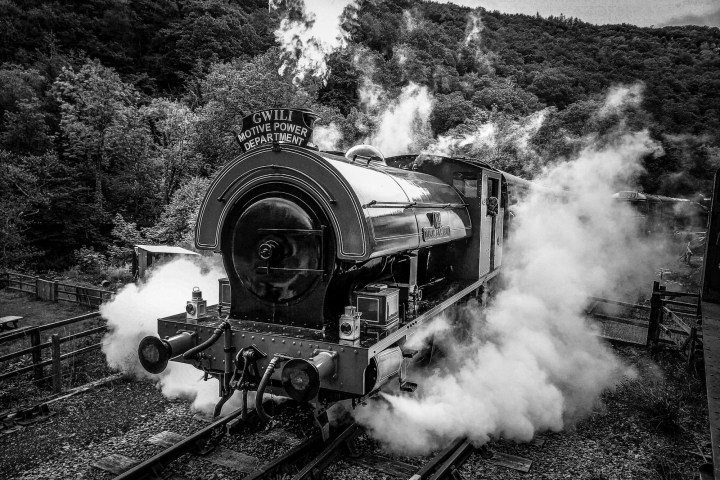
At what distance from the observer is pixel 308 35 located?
78.7 ft

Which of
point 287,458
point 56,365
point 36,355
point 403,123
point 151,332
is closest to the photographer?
point 287,458

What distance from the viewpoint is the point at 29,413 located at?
6.16 m

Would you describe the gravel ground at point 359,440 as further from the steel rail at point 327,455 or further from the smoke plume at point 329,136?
the smoke plume at point 329,136

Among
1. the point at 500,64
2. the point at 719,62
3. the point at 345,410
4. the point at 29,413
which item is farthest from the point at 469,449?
the point at 500,64

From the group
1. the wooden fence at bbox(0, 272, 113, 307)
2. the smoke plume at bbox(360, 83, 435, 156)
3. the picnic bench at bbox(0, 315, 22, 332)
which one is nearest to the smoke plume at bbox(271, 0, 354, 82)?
the smoke plume at bbox(360, 83, 435, 156)

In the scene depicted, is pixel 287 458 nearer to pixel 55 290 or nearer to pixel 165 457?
pixel 165 457

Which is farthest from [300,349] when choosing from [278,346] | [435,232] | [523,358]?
[523,358]

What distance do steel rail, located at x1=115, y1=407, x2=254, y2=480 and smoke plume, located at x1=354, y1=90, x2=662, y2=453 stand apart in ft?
5.91

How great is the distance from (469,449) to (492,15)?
5758 centimetres

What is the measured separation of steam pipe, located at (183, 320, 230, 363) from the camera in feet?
14.7

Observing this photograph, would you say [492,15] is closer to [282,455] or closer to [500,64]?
[500,64]

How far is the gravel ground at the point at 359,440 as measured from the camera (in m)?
5.04

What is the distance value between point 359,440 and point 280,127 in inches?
148

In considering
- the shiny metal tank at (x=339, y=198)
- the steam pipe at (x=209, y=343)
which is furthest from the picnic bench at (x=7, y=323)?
the steam pipe at (x=209, y=343)
